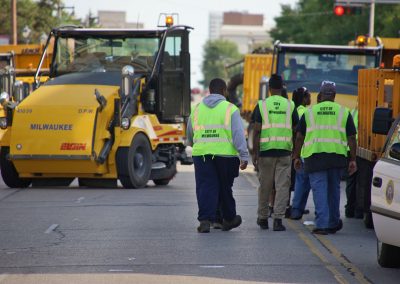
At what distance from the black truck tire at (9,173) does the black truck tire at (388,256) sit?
11694mm

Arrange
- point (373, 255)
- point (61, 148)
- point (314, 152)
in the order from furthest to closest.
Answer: point (61, 148) < point (314, 152) < point (373, 255)

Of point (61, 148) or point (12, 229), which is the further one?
point (61, 148)

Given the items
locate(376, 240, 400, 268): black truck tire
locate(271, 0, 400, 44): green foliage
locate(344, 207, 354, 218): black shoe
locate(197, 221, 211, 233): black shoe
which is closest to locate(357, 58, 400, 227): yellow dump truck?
locate(344, 207, 354, 218): black shoe

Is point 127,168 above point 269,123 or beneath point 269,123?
beneath

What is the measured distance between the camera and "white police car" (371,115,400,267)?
33.4ft

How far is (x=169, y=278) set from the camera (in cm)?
1034

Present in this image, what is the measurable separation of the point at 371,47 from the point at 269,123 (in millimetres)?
12748

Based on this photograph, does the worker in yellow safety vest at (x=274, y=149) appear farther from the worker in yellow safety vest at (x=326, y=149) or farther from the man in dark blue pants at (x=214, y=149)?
the man in dark blue pants at (x=214, y=149)

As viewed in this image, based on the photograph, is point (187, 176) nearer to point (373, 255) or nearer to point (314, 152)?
point (314, 152)

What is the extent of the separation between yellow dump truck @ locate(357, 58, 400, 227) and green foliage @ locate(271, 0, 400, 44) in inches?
1171

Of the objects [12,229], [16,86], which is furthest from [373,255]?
[16,86]

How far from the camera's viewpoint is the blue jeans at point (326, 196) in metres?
13.9

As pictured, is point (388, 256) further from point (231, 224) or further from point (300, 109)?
point (300, 109)

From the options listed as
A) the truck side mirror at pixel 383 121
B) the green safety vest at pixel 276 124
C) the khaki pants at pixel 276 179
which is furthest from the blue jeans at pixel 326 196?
the truck side mirror at pixel 383 121
